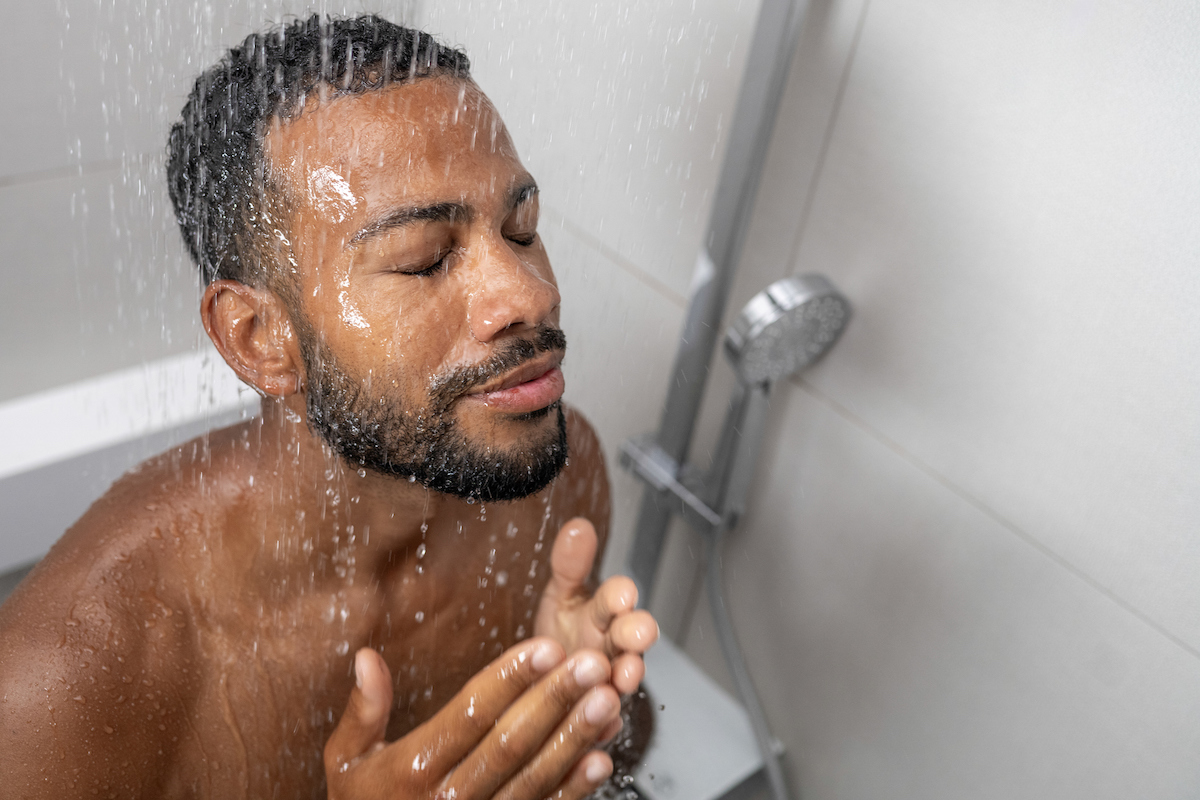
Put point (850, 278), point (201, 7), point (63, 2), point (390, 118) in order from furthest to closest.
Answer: point (850, 278)
point (63, 2)
point (201, 7)
point (390, 118)

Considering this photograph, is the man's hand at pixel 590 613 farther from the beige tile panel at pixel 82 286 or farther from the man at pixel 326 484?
the beige tile panel at pixel 82 286

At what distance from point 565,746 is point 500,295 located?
32 cm

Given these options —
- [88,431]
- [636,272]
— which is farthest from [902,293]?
[88,431]

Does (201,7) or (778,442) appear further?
(778,442)

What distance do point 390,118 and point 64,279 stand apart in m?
0.70

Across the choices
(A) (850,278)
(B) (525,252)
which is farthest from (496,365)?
(A) (850,278)

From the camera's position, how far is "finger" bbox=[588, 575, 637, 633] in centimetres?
79

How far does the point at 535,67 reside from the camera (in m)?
0.88

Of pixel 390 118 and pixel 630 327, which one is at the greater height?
pixel 390 118

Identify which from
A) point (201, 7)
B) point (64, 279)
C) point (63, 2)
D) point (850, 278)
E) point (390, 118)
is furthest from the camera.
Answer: point (64, 279)

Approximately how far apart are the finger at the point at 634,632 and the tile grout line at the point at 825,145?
19.3 inches

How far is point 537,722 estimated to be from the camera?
0.67 metres

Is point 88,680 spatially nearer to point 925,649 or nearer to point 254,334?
point 254,334

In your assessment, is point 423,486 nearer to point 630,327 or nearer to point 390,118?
point 390,118
